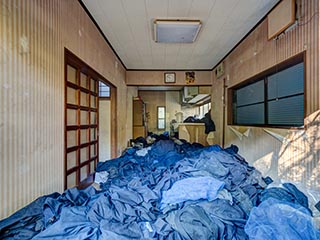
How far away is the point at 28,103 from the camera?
162 centimetres

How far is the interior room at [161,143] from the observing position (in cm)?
155

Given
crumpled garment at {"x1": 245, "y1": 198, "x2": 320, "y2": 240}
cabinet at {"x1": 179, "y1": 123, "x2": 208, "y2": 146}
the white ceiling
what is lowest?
crumpled garment at {"x1": 245, "y1": 198, "x2": 320, "y2": 240}

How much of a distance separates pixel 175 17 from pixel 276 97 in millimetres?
1701

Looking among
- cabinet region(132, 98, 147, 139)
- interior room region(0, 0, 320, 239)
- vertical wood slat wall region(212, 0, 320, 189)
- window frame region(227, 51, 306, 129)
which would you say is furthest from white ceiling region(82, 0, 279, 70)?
cabinet region(132, 98, 147, 139)

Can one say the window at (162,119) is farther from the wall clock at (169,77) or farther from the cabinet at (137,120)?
the wall clock at (169,77)

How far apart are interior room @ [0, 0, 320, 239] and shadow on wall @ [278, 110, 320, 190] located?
1 cm

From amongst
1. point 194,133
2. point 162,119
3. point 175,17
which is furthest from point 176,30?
point 162,119

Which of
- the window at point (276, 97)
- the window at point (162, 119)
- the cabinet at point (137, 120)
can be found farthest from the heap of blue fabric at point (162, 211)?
the window at point (162, 119)

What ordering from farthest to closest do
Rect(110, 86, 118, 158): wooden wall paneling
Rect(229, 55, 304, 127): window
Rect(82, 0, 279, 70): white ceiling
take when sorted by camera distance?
Rect(110, 86, 118, 158): wooden wall paneling → Rect(82, 0, 279, 70): white ceiling → Rect(229, 55, 304, 127): window

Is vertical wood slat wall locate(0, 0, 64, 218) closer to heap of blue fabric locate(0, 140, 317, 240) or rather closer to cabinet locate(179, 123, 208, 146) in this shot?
heap of blue fabric locate(0, 140, 317, 240)

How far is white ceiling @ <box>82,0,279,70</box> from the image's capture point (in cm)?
264

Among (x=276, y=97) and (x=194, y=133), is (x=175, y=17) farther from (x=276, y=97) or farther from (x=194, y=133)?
(x=194, y=133)

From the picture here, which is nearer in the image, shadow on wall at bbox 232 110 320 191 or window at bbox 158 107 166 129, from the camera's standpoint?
shadow on wall at bbox 232 110 320 191

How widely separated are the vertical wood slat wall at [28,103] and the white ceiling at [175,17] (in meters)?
0.96
